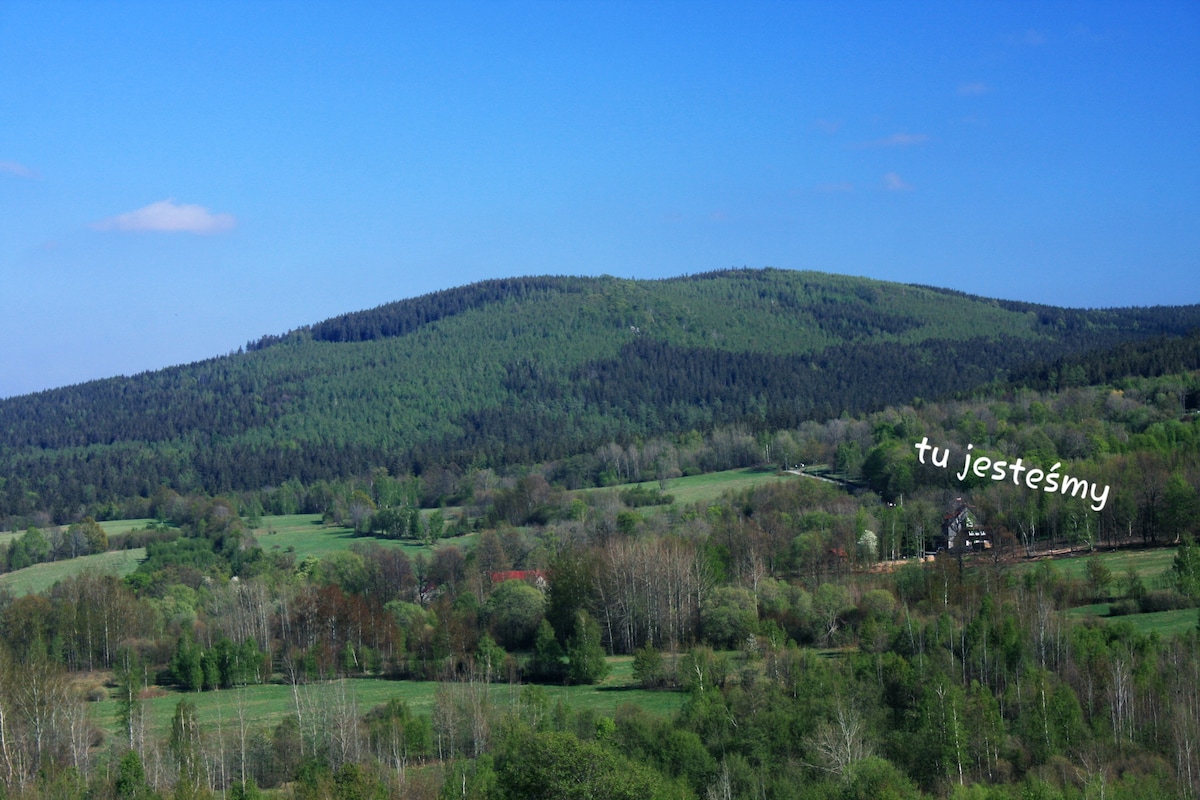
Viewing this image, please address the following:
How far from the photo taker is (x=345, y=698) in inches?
2199

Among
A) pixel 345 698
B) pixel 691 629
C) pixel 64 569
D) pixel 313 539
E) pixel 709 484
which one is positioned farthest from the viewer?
pixel 709 484

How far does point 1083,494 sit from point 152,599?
198ft

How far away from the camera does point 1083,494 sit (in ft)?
260

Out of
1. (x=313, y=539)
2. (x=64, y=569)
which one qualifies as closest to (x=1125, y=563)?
(x=313, y=539)

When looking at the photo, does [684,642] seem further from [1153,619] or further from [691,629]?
[1153,619]

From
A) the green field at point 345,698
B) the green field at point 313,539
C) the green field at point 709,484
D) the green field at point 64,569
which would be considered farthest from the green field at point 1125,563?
the green field at point 64,569

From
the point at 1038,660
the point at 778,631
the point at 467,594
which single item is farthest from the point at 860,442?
the point at 1038,660

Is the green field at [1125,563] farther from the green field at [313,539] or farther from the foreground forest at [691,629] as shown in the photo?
the green field at [313,539]

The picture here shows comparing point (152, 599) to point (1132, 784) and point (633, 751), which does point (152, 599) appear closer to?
point (633, 751)

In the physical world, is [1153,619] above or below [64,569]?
below

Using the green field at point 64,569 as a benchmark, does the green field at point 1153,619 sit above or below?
below

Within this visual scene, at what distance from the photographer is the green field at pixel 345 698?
2148 inches

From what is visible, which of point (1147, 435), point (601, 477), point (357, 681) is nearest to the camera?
point (357, 681)

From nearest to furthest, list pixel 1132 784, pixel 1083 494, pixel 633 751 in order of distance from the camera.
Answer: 1. pixel 1132 784
2. pixel 633 751
3. pixel 1083 494
